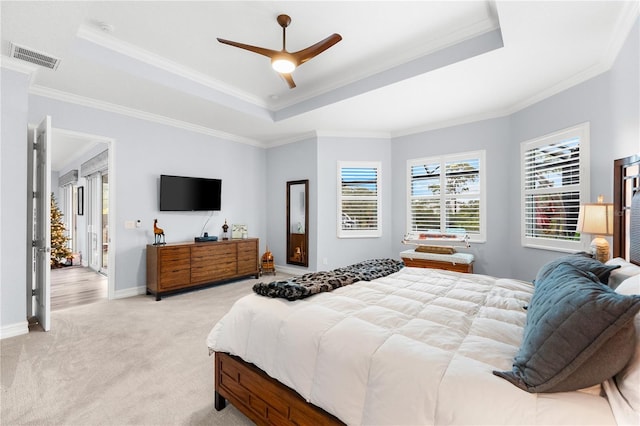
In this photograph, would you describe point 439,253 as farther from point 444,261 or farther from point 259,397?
point 259,397

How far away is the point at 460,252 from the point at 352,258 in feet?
6.15

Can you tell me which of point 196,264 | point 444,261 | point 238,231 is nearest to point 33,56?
point 196,264

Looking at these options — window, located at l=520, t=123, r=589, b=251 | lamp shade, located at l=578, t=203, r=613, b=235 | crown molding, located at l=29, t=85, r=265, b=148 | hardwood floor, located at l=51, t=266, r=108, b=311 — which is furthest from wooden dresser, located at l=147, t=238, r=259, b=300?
lamp shade, located at l=578, t=203, r=613, b=235

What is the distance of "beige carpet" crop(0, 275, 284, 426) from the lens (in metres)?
1.86

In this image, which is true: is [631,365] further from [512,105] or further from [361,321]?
[512,105]

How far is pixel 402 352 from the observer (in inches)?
47.9

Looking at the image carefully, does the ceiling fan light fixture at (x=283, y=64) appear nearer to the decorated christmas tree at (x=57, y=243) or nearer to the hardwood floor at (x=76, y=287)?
the hardwood floor at (x=76, y=287)

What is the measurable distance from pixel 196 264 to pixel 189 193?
1.27 meters

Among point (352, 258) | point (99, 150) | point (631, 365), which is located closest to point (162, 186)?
point (99, 150)

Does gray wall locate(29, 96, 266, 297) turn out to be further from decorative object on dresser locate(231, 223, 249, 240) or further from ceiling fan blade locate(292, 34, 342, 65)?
ceiling fan blade locate(292, 34, 342, 65)

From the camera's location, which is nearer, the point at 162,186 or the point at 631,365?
the point at 631,365

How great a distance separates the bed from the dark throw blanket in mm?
57

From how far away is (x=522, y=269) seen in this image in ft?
13.4

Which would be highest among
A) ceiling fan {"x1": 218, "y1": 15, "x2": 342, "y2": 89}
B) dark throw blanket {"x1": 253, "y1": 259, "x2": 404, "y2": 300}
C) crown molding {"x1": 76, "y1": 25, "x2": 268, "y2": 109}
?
crown molding {"x1": 76, "y1": 25, "x2": 268, "y2": 109}
